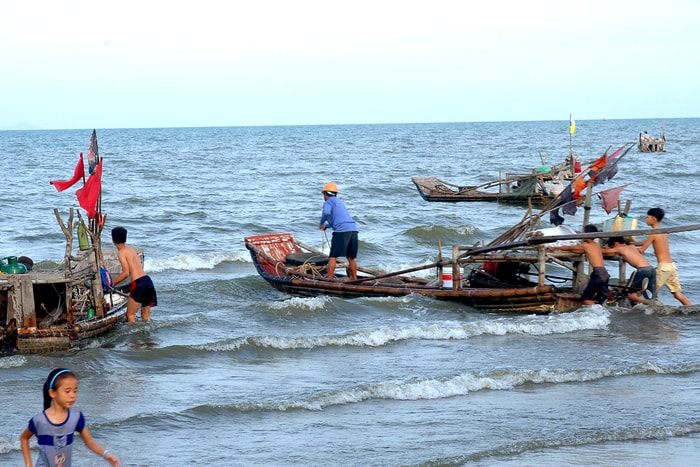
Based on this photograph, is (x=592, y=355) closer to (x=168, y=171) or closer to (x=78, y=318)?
(x=78, y=318)

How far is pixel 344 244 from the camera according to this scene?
45.7ft

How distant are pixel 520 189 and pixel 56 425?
25.4 meters

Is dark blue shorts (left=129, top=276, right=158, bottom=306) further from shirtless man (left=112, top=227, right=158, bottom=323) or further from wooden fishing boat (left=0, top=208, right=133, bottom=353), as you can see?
wooden fishing boat (left=0, top=208, right=133, bottom=353)

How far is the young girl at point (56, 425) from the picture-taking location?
534cm

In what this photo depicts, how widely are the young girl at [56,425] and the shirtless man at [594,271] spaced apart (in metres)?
8.04

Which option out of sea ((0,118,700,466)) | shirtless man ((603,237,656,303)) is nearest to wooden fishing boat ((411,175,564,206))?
sea ((0,118,700,466))

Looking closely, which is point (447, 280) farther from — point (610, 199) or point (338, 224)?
point (610, 199)

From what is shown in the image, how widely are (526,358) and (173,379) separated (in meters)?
4.09

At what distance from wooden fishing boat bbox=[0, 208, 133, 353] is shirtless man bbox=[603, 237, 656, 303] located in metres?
6.69

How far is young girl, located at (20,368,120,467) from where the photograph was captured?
5.34 meters

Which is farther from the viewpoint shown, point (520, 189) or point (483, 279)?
point (520, 189)

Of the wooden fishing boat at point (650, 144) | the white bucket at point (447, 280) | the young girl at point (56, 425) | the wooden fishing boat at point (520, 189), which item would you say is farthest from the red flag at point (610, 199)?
the wooden fishing boat at point (650, 144)

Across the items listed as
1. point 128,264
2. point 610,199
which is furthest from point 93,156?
point 610,199

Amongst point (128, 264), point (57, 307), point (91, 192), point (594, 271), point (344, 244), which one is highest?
point (91, 192)
